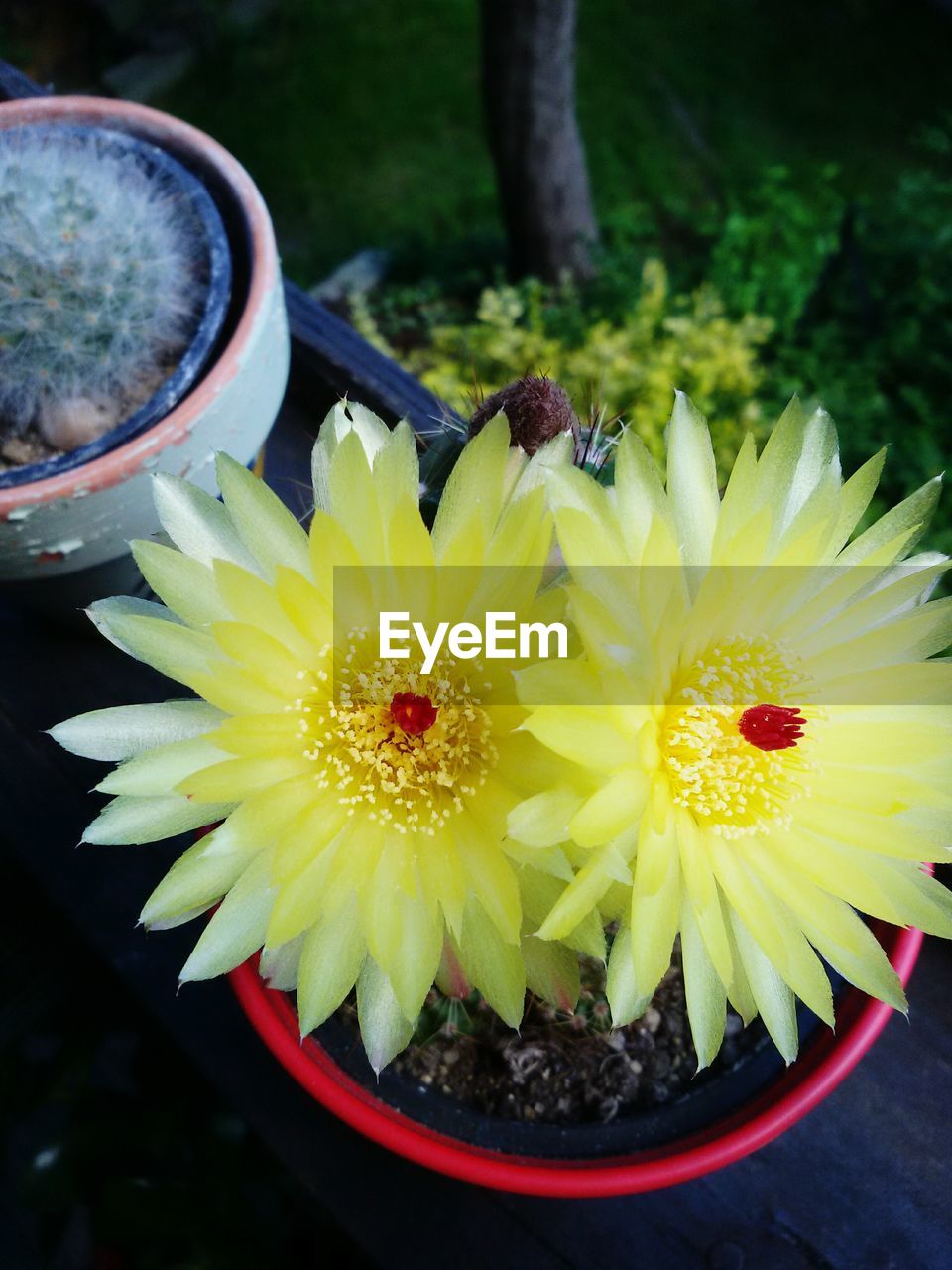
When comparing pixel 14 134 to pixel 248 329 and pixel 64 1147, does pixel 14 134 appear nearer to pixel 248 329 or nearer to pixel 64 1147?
pixel 248 329

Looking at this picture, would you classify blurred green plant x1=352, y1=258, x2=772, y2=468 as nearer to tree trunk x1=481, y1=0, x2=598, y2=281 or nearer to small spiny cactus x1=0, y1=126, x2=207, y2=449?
tree trunk x1=481, y1=0, x2=598, y2=281

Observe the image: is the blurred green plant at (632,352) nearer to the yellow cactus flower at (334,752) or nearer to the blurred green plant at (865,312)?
the blurred green plant at (865,312)

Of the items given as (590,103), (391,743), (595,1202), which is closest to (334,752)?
(391,743)

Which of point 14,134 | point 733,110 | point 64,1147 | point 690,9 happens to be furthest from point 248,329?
point 690,9

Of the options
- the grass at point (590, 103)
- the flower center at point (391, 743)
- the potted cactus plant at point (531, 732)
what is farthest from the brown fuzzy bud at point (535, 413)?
the grass at point (590, 103)

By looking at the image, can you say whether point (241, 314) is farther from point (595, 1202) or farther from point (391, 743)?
point (595, 1202)
